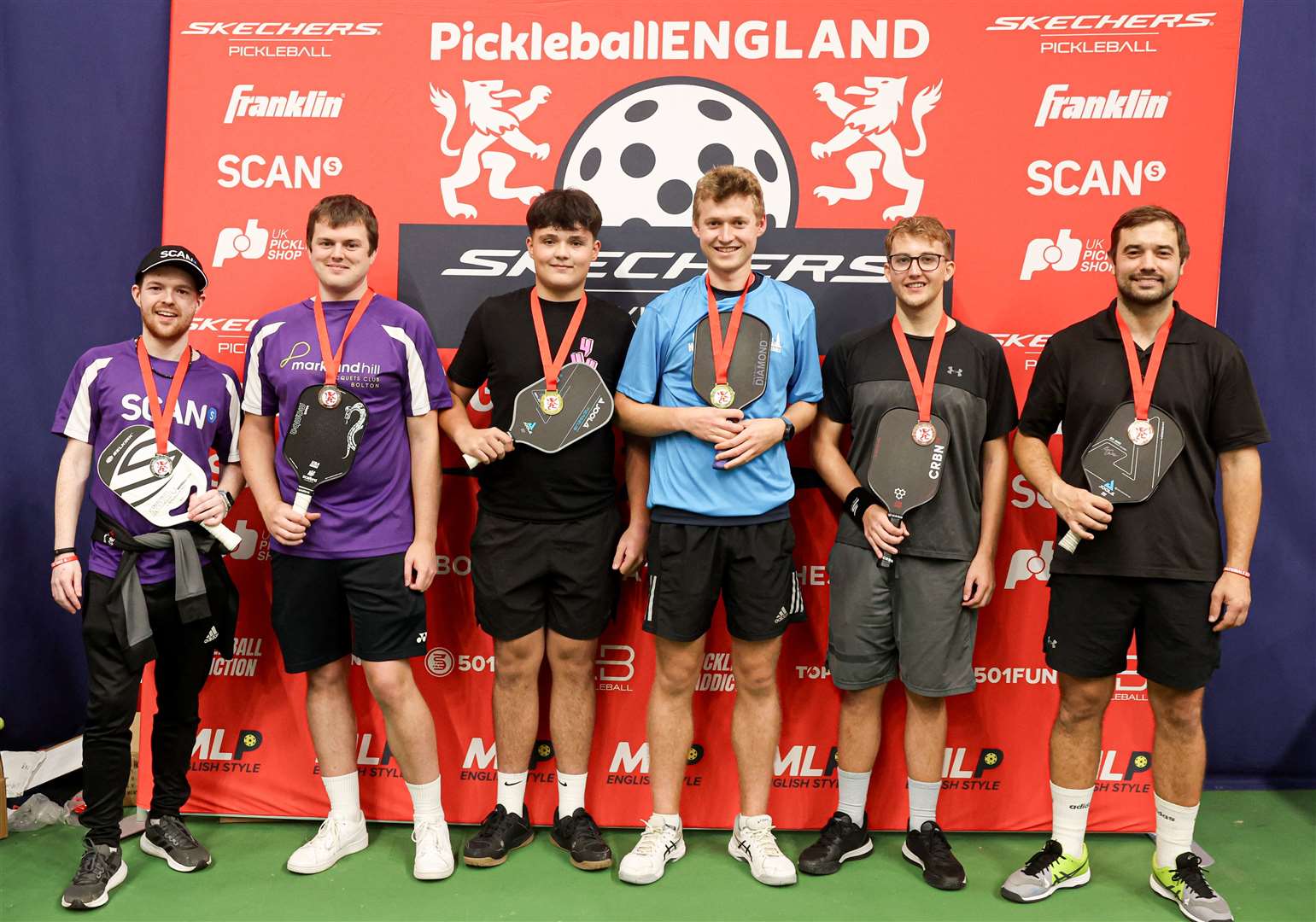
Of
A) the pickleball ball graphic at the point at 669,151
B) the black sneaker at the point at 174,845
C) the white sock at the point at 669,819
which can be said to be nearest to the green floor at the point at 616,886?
the black sneaker at the point at 174,845

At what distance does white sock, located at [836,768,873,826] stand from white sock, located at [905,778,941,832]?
0.15 metres

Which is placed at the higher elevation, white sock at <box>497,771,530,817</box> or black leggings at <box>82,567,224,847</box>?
black leggings at <box>82,567,224,847</box>

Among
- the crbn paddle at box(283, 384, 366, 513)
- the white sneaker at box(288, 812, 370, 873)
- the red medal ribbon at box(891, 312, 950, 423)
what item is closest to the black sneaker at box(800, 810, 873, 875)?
the red medal ribbon at box(891, 312, 950, 423)

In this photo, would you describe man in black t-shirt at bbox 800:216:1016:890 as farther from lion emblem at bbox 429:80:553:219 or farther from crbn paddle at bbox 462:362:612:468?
lion emblem at bbox 429:80:553:219

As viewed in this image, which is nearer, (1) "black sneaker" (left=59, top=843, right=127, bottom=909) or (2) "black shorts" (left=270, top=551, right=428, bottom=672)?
(1) "black sneaker" (left=59, top=843, right=127, bottom=909)

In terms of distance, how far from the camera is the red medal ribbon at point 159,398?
2.77m

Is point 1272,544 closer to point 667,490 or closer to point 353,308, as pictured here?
point 667,490

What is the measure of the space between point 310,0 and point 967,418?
260cm

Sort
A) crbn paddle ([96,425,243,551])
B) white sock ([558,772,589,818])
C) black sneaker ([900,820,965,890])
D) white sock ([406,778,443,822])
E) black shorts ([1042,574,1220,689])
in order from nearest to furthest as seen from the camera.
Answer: black shorts ([1042,574,1220,689])
crbn paddle ([96,425,243,551])
black sneaker ([900,820,965,890])
white sock ([406,778,443,822])
white sock ([558,772,589,818])

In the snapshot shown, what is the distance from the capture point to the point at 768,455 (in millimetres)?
2816

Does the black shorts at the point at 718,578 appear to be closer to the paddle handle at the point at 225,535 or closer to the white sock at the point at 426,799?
the white sock at the point at 426,799

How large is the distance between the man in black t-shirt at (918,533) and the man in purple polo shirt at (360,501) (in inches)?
48.6

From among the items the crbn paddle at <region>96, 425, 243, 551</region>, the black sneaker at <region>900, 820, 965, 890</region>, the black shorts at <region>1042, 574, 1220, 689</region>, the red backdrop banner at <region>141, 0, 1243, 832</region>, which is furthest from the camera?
the red backdrop banner at <region>141, 0, 1243, 832</region>

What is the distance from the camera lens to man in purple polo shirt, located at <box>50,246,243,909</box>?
274cm
